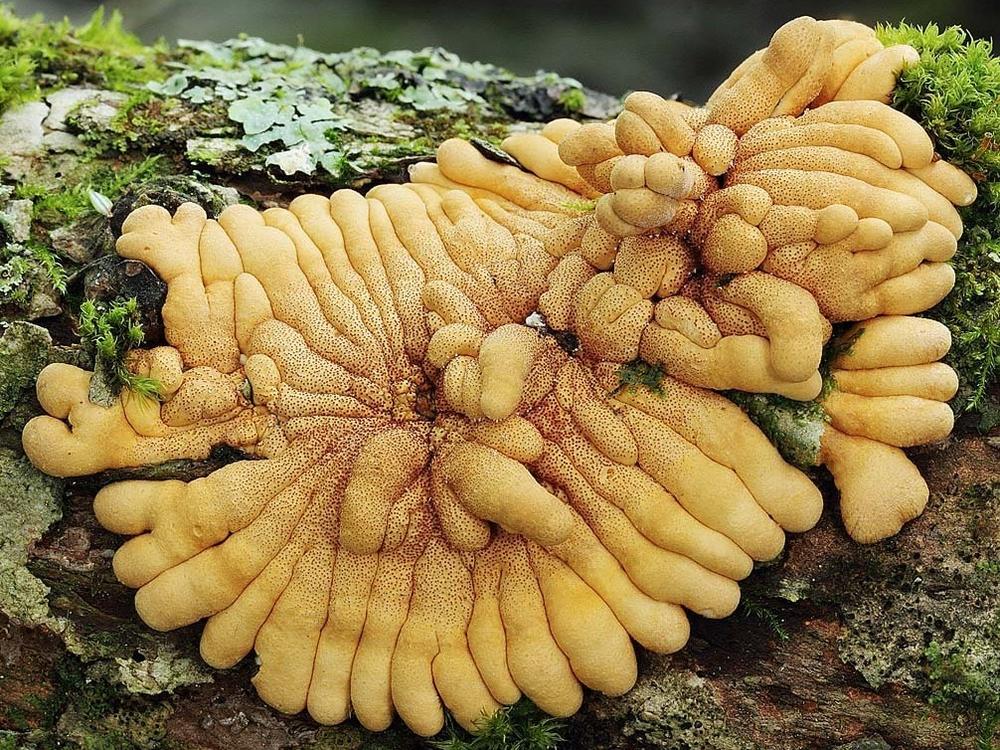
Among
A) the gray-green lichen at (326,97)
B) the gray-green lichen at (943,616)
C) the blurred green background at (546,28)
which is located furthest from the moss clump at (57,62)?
the blurred green background at (546,28)

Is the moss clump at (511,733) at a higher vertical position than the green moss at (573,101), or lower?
lower

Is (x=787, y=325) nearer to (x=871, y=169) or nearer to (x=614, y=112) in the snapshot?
(x=871, y=169)

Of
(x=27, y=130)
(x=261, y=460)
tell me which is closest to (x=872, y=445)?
(x=261, y=460)

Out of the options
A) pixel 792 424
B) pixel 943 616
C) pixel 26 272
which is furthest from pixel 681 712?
pixel 26 272

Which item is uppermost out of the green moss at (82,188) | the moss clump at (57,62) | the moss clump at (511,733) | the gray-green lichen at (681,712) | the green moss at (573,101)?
the green moss at (573,101)

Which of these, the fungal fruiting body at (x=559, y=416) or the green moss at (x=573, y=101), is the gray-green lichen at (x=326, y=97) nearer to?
the green moss at (x=573, y=101)

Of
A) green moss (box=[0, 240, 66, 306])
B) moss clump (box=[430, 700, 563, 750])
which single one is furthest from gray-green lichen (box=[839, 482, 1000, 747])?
green moss (box=[0, 240, 66, 306])
